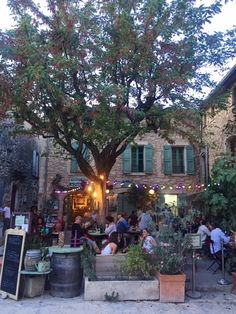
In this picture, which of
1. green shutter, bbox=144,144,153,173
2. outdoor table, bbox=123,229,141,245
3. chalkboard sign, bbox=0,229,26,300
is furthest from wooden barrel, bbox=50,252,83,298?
green shutter, bbox=144,144,153,173

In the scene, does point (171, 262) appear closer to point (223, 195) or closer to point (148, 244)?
point (148, 244)

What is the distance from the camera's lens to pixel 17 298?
659 centimetres

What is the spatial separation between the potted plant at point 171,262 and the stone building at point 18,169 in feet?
32.1

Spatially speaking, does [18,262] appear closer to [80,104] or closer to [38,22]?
[80,104]

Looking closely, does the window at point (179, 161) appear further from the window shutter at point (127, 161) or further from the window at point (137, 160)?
the window shutter at point (127, 161)

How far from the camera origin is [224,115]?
16.1 m

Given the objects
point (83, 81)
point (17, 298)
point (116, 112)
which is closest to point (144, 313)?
point (17, 298)

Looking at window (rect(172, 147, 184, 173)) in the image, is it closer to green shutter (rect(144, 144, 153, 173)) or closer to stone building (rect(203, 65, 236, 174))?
green shutter (rect(144, 144, 153, 173))

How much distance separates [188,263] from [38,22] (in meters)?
7.68

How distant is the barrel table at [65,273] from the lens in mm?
6866

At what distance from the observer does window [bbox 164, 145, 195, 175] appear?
2145cm

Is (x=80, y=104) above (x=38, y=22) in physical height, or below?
below

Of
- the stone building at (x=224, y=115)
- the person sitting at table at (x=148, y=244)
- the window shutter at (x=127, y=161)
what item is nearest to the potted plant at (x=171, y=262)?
the person sitting at table at (x=148, y=244)

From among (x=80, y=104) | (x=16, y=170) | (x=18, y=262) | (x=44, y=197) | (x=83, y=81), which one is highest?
(x=83, y=81)
